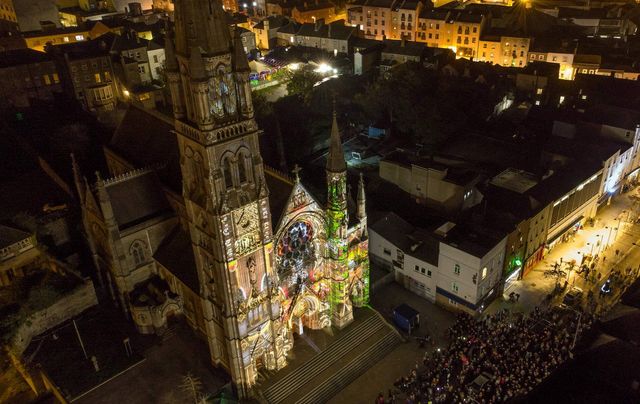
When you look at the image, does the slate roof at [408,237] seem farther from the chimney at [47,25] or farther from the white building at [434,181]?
the chimney at [47,25]

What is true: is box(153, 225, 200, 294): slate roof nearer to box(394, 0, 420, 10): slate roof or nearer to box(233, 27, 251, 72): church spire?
box(233, 27, 251, 72): church spire

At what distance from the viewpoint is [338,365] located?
44.2 m

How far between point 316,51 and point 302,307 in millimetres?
72643

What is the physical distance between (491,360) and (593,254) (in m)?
23.7

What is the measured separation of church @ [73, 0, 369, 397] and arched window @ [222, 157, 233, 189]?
69 mm

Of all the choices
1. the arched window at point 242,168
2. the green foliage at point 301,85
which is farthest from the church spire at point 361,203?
A: the green foliage at point 301,85

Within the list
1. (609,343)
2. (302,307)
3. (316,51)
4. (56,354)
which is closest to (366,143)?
(316,51)

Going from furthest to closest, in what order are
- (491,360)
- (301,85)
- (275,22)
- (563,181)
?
(275,22)
(301,85)
(563,181)
(491,360)

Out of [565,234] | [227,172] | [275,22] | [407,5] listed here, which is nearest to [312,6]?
[275,22]

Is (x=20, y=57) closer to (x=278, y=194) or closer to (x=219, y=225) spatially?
(x=278, y=194)

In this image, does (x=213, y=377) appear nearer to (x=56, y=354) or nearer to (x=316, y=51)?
(x=56, y=354)

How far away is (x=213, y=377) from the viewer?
42406 mm

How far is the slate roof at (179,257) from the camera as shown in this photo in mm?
43844

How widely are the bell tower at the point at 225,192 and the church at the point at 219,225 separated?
8cm
